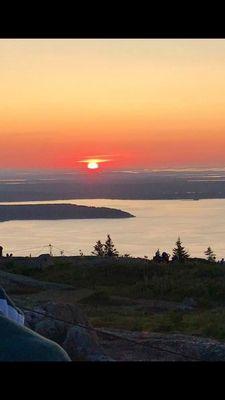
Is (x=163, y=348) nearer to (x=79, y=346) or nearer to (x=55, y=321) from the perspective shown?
(x=79, y=346)

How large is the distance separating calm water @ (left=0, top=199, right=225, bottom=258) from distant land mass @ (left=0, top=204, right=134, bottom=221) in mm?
4332

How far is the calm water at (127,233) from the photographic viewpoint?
48.7 meters

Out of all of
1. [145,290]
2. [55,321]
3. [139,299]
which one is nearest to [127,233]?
[145,290]

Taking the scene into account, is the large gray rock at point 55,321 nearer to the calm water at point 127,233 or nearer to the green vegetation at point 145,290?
the green vegetation at point 145,290

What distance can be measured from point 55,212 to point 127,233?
3136 cm

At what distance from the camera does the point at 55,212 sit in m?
93.2

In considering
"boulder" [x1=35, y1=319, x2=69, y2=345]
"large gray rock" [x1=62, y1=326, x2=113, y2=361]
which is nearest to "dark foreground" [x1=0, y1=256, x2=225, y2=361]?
"large gray rock" [x1=62, y1=326, x2=113, y2=361]

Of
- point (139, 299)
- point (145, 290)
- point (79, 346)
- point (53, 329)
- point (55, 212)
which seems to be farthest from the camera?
point (55, 212)

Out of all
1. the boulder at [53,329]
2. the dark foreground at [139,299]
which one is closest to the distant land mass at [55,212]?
the dark foreground at [139,299]

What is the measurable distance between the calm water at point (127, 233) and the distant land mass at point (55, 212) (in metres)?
4.33

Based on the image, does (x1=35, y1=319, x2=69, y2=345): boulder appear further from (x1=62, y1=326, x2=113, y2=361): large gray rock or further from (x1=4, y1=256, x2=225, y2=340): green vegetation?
(x1=4, y1=256, x2=225, y2=340): green vegetation
